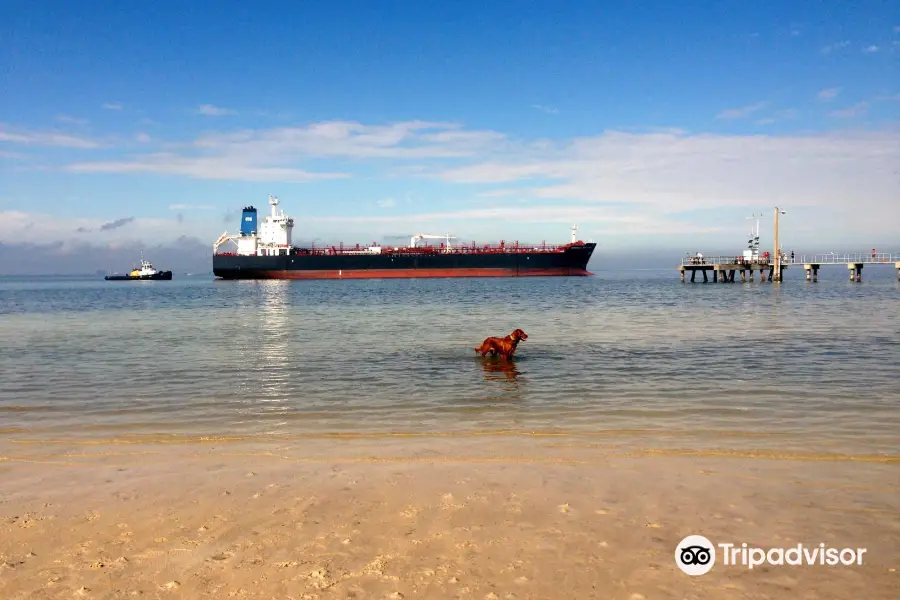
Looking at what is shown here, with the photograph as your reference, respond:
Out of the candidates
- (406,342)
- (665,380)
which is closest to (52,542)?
(665,380)

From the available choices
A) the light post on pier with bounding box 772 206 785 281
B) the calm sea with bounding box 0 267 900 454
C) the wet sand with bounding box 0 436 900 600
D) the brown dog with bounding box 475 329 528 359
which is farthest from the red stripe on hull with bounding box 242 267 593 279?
the wet sand with bounding box 0 436 900 600

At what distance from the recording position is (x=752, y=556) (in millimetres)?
3986

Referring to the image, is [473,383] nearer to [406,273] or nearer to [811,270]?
[811,270]

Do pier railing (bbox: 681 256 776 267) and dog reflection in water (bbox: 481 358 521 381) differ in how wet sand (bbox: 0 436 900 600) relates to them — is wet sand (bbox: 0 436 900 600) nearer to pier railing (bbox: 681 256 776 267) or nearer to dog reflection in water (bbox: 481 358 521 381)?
dog reflection in water (bbox: 481 358 521 381)

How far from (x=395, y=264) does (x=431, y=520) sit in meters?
84.2

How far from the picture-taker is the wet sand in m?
3.64

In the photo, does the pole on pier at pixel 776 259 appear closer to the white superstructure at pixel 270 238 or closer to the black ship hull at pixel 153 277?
the white superstructure at pixel 270 238

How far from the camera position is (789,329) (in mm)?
20359

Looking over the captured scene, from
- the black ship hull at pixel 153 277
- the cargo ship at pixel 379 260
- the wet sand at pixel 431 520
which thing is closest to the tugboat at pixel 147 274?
the black ship hull at pixel 153 277

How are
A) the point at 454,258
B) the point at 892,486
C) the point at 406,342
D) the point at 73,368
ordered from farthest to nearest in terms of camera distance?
the point at 454,258 < the point at 406,342 < the point at 73,368 < the point at 892,486

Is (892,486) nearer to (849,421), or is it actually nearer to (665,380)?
(849,421)

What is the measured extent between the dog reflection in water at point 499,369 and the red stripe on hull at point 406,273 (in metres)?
73.5

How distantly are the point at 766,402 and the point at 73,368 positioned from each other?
539 inches

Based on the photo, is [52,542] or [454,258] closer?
[52,542]
